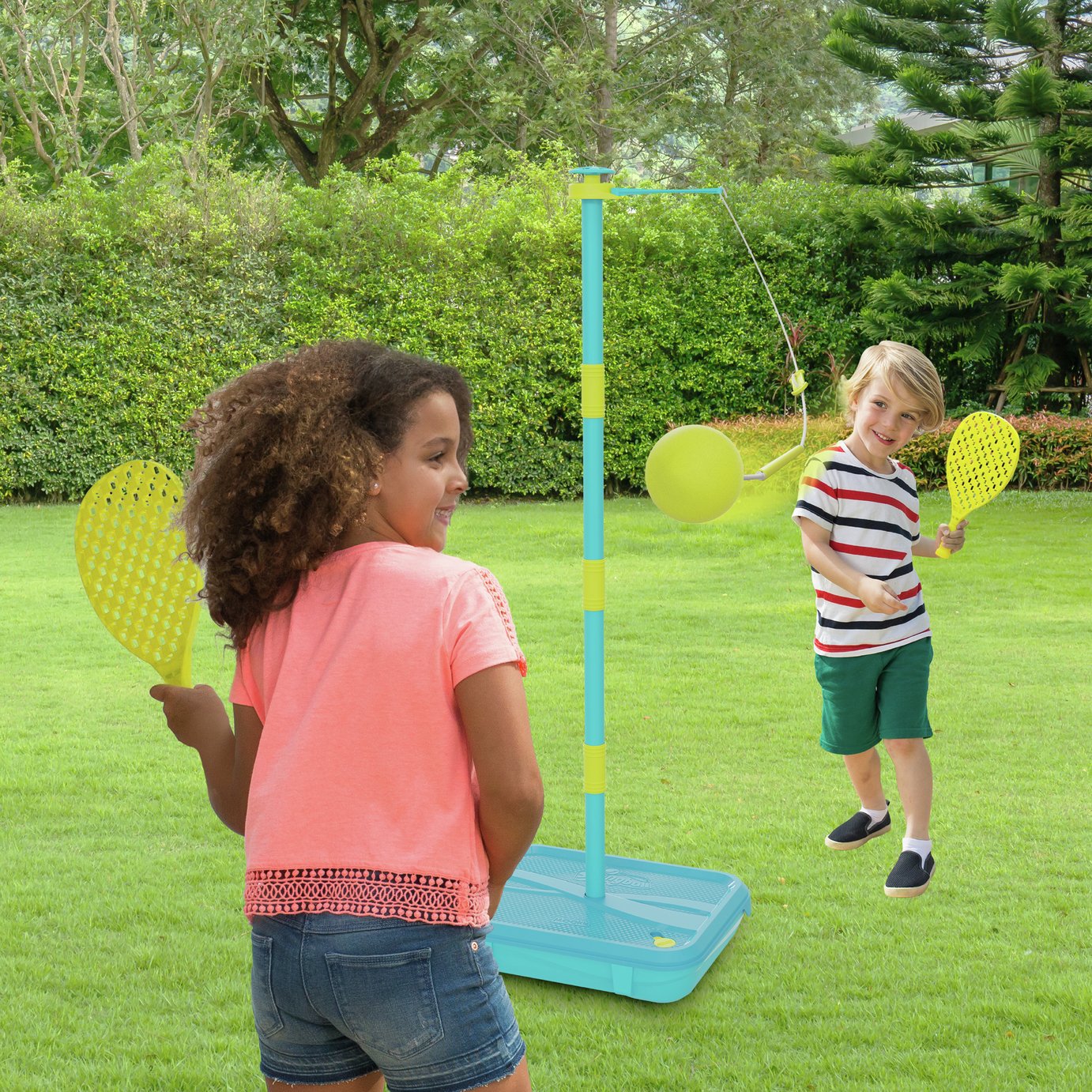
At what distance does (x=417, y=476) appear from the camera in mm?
1420

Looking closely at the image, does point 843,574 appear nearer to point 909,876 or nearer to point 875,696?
point 875,696

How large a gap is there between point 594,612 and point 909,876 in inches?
36.0

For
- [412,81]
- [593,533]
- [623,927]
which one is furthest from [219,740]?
[412,81]

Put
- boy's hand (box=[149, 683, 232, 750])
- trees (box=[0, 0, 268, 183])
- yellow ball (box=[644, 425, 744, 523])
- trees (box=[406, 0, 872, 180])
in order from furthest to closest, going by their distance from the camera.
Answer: trees (box=[406, 0, 872, 180]) → trees (box=[0, 0, 268, 183]) → yellow ball (box=[644, 425, 744, 523]) → boy's hand (box=[149, 683, 232, 750])

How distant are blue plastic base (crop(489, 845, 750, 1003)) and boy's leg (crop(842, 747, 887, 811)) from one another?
38 cm

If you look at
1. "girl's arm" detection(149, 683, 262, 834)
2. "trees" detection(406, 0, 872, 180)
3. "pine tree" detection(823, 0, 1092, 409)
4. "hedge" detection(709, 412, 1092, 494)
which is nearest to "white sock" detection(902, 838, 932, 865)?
"girl's arm" detection(149, 683, 262, 834)

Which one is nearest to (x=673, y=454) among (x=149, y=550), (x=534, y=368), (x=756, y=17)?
(x=149, y=550)

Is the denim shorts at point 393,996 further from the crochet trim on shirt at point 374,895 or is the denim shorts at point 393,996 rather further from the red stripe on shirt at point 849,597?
the red stripe on shirt at point 849,597

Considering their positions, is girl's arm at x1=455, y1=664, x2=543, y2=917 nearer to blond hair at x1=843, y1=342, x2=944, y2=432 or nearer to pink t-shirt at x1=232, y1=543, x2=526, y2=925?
pink t-shirt at x1=232, y1=543, x2=526, y2=925

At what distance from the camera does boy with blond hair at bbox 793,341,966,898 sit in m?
2.44

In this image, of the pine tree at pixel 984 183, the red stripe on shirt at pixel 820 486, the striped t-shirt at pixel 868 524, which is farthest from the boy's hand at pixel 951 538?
the pine tree at pixel 984 183

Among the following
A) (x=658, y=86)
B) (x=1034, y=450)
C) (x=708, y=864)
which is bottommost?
(x=1034, y=450)

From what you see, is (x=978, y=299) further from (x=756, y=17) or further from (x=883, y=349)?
(x=756, y=17)

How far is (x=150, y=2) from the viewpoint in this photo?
15.4 metres
